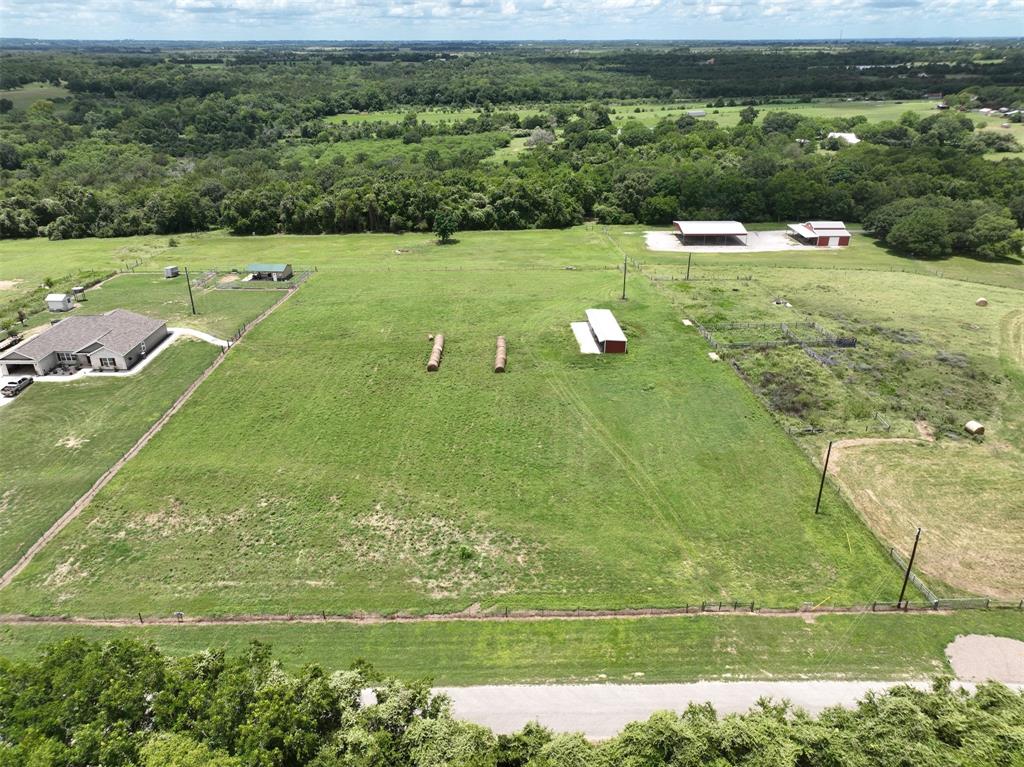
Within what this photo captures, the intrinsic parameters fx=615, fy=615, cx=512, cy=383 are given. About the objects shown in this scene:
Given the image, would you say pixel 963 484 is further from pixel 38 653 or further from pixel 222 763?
pixel 38 653

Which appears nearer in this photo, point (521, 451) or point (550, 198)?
point (521, 451)

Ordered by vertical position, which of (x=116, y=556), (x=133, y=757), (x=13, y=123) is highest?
(x=13, y=123)

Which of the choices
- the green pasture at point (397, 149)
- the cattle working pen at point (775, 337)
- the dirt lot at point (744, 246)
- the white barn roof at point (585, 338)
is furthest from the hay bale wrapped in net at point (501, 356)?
the green pasture at point (397, 149)

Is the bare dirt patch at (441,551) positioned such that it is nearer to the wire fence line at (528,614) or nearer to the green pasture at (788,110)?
the wire fence line at (528,614)

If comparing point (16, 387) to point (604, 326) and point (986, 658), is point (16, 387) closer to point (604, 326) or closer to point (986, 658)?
point (604, 326)

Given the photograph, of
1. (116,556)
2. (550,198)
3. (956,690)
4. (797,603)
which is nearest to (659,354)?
(797,603)

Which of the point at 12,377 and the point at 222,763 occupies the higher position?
the point at 222,763

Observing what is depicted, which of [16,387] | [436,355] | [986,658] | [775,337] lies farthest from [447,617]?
[775,337]
